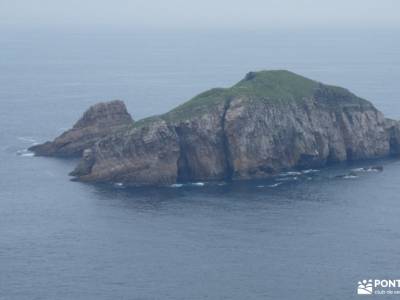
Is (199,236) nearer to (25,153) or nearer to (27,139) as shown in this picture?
(25,153)

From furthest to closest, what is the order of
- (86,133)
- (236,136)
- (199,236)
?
1. (86,133)
2. (236,136)
3. (199,236)

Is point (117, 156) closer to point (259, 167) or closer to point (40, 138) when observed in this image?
point (259, 167)

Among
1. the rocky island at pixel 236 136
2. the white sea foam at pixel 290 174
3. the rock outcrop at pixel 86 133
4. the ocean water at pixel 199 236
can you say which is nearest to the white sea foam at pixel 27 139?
the rock outcrop at pixel 86 133

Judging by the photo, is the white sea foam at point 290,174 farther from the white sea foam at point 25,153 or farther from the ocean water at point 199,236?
the white sea foam at point 25,153

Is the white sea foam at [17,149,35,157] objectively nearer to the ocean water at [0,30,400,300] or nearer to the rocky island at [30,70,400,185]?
the rocky island at [30,70,400,185]

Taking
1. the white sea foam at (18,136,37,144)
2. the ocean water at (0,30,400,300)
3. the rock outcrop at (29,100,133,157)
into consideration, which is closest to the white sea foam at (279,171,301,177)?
the ocean water at (0,30,400,300)

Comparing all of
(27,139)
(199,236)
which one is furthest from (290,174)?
(27,139)
